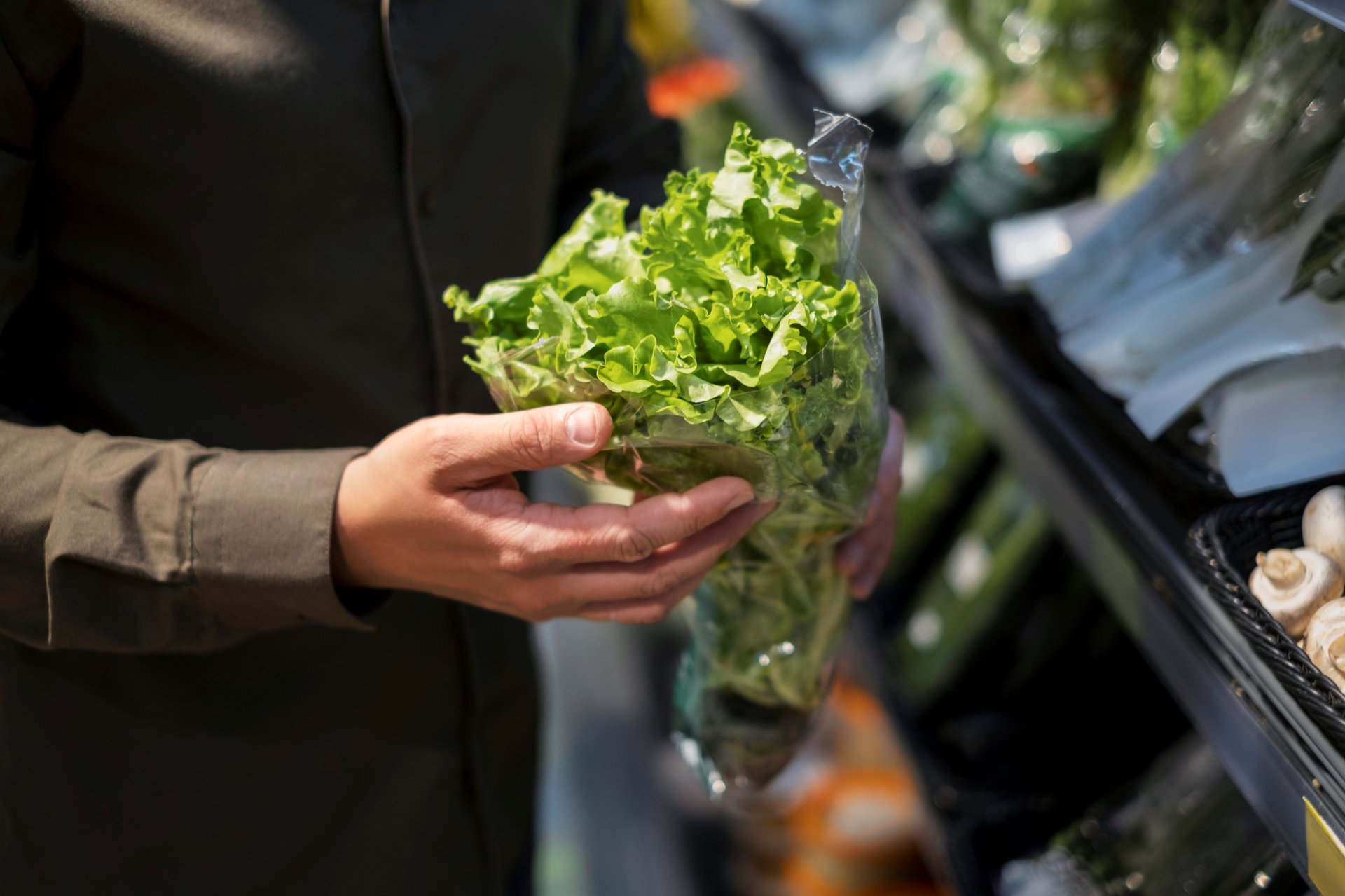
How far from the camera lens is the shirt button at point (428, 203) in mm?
962

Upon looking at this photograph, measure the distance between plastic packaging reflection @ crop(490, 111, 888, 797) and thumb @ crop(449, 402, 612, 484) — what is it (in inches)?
1.4

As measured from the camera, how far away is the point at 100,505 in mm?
774

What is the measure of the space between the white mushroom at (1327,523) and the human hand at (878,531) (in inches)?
13.0

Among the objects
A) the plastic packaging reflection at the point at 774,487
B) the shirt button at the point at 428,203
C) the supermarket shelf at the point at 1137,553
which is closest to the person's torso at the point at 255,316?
the shirt button at the point at 428,203

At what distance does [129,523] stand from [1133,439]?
0.88 meters

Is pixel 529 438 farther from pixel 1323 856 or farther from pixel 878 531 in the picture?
pixel 1323 856

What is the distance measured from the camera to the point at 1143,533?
90cm

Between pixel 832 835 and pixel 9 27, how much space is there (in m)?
1.65

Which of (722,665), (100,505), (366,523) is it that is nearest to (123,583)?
(100,505)

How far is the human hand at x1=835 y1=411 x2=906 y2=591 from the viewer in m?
0.94

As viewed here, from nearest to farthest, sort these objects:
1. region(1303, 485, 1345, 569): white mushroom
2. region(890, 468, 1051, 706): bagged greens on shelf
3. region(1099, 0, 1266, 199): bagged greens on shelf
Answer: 1. region(1303, 485, 1345, 569): white mushroom
2. region(1099, 0, 1266, 199): bagged greens on shelf
3. region(890, 468, 1051, 706): bagged greens on shelf

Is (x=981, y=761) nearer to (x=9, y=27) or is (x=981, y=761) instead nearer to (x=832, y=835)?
(x=832, y=835)

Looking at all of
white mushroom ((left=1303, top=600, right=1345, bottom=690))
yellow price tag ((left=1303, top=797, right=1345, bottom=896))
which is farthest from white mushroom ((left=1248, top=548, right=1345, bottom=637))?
yellow price tag ((left=1303, top=797, right=1345, bottom=896))

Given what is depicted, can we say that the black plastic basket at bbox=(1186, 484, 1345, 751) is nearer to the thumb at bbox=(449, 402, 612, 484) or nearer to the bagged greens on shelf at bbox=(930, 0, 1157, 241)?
the thumb at bbox=(449, 402, 612, 484)
